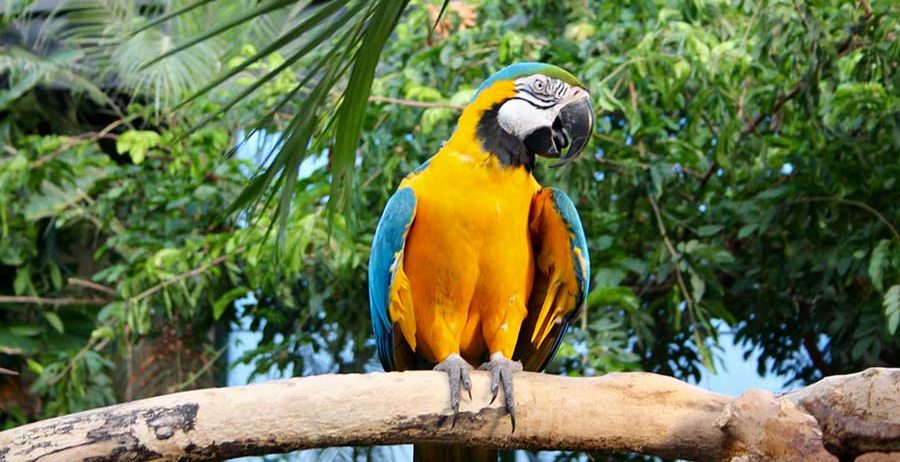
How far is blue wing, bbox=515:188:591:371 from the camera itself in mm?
2021

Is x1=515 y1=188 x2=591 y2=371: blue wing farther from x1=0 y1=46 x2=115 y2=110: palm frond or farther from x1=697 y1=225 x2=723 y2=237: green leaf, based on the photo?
x1=0 y1=46 x2=115 y2=110: palm frond

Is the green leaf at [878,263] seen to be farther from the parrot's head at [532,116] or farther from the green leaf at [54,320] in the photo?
the green leaf at [54,320]

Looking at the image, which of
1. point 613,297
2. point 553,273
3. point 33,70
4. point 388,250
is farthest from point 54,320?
point 553,273

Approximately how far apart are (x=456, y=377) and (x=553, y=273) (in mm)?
446

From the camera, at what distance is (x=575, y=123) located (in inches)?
77.1

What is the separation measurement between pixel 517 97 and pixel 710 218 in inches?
49.0

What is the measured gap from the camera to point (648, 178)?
9.46 feet

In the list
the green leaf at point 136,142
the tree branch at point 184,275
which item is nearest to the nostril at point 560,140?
the tree branch at point 184,275

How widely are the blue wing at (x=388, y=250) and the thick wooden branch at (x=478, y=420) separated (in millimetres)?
345

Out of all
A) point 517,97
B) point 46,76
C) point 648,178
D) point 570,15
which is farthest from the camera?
point 46,76

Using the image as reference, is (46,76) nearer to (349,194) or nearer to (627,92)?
(627,92)

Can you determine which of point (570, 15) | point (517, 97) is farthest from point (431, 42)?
point (517, 97)

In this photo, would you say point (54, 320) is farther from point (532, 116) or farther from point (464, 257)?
point (532, 116)

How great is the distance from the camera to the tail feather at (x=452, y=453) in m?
1.92
